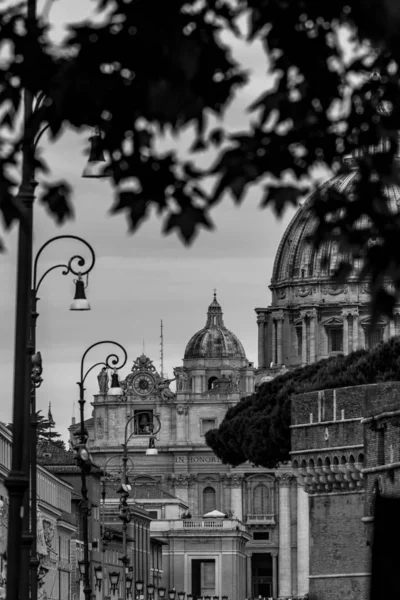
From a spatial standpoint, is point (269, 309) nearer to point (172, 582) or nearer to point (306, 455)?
point (172, 582)

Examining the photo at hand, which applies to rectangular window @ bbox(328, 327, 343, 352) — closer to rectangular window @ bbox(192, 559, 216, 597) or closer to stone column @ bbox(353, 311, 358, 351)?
stone column @ bbox(353, 311, 358, 351)

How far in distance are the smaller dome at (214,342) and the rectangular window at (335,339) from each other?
1439cm

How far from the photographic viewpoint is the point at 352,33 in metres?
10.1

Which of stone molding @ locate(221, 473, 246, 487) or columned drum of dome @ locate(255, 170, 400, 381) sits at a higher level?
columned drum of dome @ locate(255, 170, 400, 381)

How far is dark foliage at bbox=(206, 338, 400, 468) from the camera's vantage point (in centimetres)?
8112

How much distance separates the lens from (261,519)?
170875 mm

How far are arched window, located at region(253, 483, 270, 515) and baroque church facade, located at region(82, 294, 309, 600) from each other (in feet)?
0.26

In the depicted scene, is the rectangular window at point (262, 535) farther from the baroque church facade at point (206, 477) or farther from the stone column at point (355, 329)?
the stone column at point (355, 329)

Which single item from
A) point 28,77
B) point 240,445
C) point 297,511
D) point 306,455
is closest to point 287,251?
point 297,511

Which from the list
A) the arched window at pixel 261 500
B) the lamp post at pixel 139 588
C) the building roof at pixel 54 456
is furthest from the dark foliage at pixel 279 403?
the arched window at pixel 261 500

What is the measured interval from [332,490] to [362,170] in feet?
184

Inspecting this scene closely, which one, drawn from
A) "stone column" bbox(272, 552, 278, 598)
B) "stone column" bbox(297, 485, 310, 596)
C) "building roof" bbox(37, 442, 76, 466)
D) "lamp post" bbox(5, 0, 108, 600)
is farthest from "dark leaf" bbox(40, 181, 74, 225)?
"stone column" bbox(272, 552, 278, 598)

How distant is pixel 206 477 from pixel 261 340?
40.7 ft

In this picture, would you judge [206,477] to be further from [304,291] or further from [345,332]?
[304,291]
